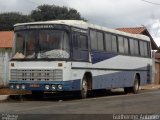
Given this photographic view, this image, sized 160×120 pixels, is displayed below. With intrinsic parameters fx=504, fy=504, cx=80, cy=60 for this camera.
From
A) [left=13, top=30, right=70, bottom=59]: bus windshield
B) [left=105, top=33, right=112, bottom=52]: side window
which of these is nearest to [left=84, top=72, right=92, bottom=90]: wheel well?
[left=13, top=30, right=70, bottom=59]: bus windshield

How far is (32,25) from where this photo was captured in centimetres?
2106

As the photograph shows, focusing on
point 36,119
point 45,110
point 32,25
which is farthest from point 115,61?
point 36,119

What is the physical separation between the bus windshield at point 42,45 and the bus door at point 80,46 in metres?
0.52

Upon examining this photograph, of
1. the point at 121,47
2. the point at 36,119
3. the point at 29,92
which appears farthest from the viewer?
the point at 121,47

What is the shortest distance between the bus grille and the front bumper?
0.16m

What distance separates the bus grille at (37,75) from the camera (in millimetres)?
20328

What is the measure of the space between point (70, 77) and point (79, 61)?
112 cm

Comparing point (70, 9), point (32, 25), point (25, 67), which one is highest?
point (70, 9)

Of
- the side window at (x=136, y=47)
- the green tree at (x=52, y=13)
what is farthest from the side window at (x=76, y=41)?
the green tree at (x=52, y=13)

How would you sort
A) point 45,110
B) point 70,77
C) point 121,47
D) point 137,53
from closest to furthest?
1. point 45,110
2. point 70,77
3. point 121,47
4. point 137,53

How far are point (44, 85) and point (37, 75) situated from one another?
1.75 feet

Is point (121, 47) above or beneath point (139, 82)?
above

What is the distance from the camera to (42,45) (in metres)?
20.6

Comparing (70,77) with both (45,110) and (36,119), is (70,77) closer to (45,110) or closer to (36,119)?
(45,110)
